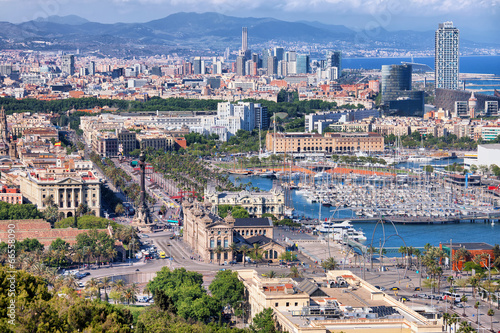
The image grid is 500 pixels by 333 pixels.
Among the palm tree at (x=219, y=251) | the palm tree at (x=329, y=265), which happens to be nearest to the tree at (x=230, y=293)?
the palm tree at (x=329, y=265)

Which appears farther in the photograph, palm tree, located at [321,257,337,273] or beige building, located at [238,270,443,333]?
palm tree, located at [321,257,337,273]

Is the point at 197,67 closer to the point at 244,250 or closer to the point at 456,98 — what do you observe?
the point at 456,98

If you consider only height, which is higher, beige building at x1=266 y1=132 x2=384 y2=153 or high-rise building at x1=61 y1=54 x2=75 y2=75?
high-rise building at x1=61 y1=54 x2=75 y2=75

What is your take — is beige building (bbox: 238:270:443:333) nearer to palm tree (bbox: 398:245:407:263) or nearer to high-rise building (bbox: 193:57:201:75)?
palm tree (bbox: 398:245:407:263)

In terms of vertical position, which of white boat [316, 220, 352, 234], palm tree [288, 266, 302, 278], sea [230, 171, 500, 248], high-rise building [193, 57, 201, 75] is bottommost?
sea [230, 171, 500, 248]

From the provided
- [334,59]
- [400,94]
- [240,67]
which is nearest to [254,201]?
[400,94]

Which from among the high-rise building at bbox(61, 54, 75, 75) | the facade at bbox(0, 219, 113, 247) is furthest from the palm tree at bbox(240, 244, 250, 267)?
the high-rise building at bbox(61, 54, 75, 75)

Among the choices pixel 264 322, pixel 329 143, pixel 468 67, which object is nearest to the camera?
pixel 264 322

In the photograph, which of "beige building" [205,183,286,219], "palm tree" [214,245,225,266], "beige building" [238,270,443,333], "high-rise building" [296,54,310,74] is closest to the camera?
"beige building" [238,270,443,333]
